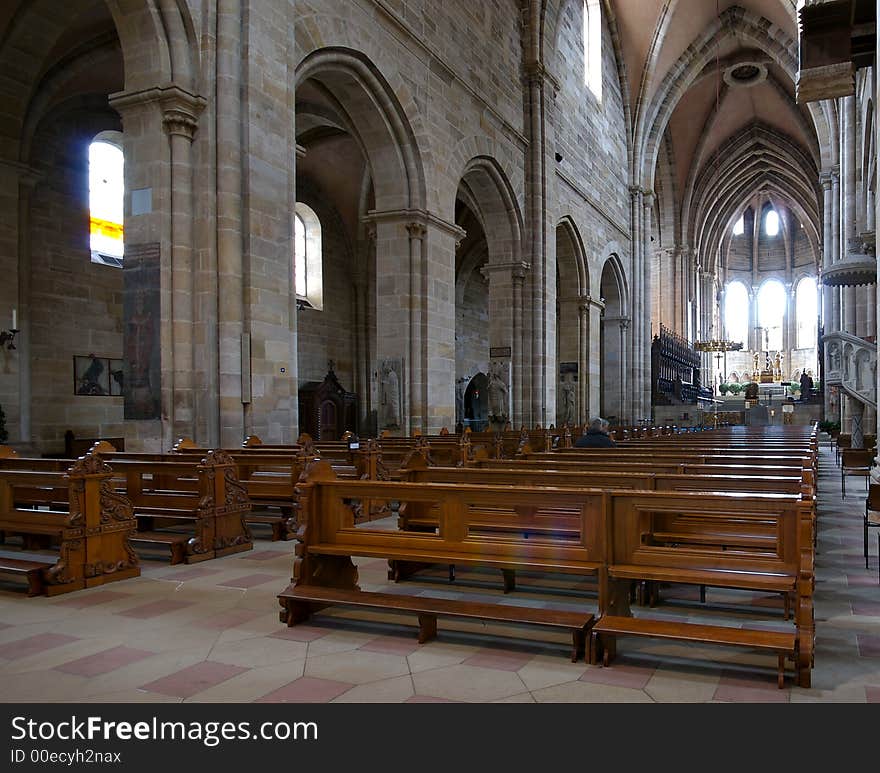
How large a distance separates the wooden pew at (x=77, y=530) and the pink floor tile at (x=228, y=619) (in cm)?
125

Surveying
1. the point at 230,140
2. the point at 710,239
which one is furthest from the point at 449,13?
the point at 710,239

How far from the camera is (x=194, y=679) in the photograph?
3.32 metres

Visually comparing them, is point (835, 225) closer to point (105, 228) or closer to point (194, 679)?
point (105, 228)

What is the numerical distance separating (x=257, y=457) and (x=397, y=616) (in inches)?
127

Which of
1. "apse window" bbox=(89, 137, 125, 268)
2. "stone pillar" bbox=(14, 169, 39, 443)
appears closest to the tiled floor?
"stone pillar" bbox=(14, 169, 39, 443)

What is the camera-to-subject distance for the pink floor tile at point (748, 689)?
306 centimetres

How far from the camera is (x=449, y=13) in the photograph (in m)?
15.1

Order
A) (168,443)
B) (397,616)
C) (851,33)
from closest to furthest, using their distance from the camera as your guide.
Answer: (397,616) → (851,33) → (168,443)

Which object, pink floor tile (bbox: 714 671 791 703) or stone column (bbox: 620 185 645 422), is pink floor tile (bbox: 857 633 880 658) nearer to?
pink floor tile (bbox: 714 671 791 703)

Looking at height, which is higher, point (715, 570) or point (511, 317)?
point (511, 317)

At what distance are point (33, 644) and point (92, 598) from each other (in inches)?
37.7

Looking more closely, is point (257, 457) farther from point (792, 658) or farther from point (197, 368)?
point (792, 658)

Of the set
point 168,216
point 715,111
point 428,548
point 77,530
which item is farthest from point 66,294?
point 715,111

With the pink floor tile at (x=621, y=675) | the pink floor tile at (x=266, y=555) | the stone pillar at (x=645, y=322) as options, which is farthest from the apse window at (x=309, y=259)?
the pink floor tile at (x=621, y=675)
